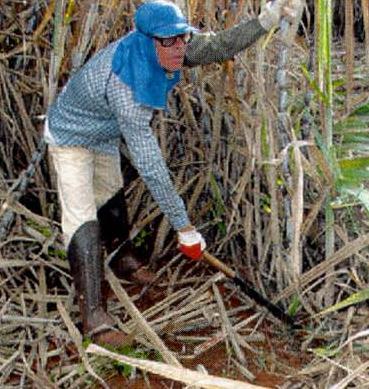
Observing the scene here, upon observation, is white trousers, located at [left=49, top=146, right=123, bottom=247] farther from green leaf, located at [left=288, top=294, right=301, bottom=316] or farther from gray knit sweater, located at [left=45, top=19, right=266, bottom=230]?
green leaf, located at [left=288, top=294, right=301, bottom=316]

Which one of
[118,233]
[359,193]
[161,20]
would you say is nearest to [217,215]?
[118,233]

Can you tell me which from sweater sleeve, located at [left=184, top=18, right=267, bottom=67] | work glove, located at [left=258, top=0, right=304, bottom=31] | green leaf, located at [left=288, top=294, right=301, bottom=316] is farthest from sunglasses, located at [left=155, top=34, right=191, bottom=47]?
green leaf, located at [left=288, top=294, right=301, bottom=316]

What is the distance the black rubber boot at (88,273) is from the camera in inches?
116

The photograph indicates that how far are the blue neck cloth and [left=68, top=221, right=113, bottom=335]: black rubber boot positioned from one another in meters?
0.54

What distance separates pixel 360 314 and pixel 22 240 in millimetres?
1284

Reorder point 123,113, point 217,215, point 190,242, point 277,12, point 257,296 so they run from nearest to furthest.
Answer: point 277,12 < point 123,113 < point 190,242 < point 257,296 < point 217,215

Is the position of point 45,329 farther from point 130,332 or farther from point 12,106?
point 12,106

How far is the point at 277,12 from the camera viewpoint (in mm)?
2600

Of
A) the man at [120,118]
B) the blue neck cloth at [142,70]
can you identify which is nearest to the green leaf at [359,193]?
the man at [120,118]

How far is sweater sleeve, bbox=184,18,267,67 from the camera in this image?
268 cm

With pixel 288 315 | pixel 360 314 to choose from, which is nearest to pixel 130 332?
pixel 288 315

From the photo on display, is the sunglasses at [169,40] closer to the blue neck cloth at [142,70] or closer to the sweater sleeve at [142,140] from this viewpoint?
the blue neck cloth at [142,70]

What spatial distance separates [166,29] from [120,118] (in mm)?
307

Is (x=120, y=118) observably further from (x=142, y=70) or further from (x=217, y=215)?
(x=217, y=215)
